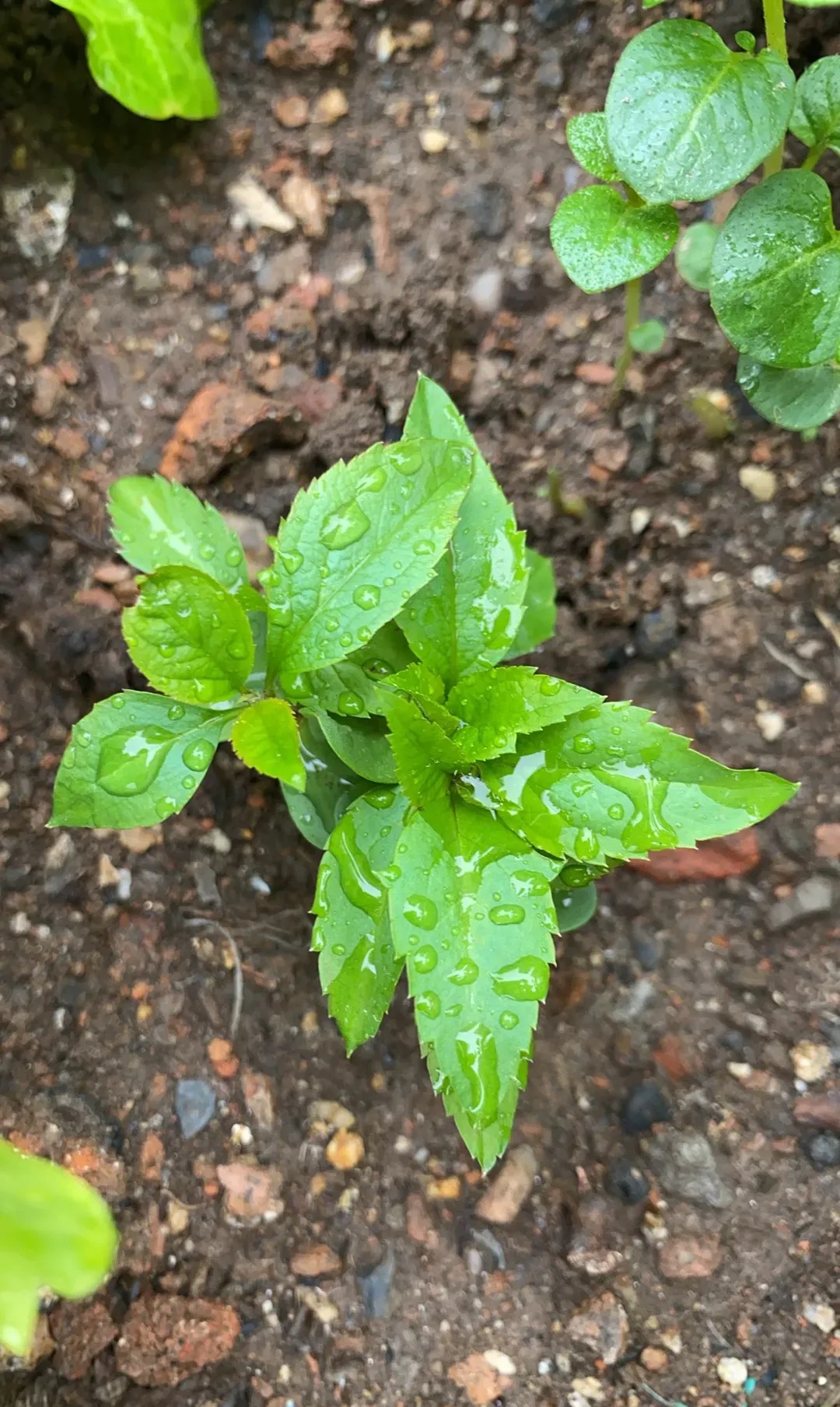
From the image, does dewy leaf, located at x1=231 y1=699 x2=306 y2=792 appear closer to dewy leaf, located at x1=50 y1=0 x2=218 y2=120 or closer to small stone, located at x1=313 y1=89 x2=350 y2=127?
dewy leaf, located at x1=50 y1=0 x2=218 y2=120

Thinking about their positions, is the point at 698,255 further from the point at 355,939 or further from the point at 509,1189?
the point at 509,1189

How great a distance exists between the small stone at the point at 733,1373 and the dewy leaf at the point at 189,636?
115 centimetres

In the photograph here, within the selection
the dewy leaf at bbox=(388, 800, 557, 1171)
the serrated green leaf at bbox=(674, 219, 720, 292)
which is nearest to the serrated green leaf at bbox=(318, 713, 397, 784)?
the dewy leaf at bbox=(388, 800, 557, 1171)

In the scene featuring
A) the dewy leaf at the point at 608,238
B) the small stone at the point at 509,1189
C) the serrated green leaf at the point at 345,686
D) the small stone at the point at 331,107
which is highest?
the small stone at the point at 331,107

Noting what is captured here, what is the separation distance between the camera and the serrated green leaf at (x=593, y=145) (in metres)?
1.26

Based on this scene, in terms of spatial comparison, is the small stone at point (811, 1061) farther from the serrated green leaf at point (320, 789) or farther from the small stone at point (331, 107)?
the small stone at point (331, 107)

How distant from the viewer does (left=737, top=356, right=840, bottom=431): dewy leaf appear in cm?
131

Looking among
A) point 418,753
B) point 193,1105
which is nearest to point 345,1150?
point 193,1105

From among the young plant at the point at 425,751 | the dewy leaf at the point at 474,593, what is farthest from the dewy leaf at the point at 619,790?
the dewy leaf at the point at 474,593

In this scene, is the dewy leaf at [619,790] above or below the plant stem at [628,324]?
below

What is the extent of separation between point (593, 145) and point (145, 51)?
2.46 feet

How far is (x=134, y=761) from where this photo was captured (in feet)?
4.02

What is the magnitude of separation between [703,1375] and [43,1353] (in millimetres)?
883

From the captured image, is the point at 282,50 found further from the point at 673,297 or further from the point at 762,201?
the point at 762,201
